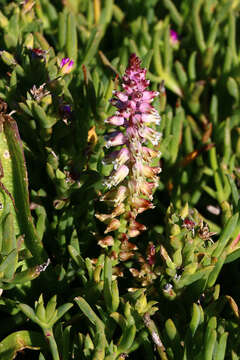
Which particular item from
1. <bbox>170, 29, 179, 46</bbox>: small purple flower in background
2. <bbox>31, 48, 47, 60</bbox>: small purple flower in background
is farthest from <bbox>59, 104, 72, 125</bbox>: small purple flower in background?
<bbox>170, 29, 179, 46</bbox>: small purple flower in background

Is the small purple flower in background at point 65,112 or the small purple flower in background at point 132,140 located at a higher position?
the small purple flower in background at point 65,112

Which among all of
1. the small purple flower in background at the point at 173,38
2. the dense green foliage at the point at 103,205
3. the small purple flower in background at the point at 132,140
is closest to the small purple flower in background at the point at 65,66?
the dense green foliage at the point at 103,205

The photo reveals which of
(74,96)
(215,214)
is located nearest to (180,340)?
(215,214)

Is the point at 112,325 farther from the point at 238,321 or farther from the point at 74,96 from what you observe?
the point at 74,96

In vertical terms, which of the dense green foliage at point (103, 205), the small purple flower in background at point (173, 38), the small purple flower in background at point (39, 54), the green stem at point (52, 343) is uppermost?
the small purple flower in background at point (173, 38)

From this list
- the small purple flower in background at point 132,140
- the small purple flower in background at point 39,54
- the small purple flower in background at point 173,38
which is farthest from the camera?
the small purple flower in background at point 173,38

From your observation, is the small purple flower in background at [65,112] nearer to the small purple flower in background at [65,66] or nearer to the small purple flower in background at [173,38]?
the small purple flower in background at [65,66]

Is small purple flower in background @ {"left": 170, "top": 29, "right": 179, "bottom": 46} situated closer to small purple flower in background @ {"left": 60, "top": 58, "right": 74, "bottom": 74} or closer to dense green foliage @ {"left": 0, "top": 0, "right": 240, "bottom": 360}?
dense green foliage @ {"left": 0, "top": 0, "right": 240, "bottom": 360}
